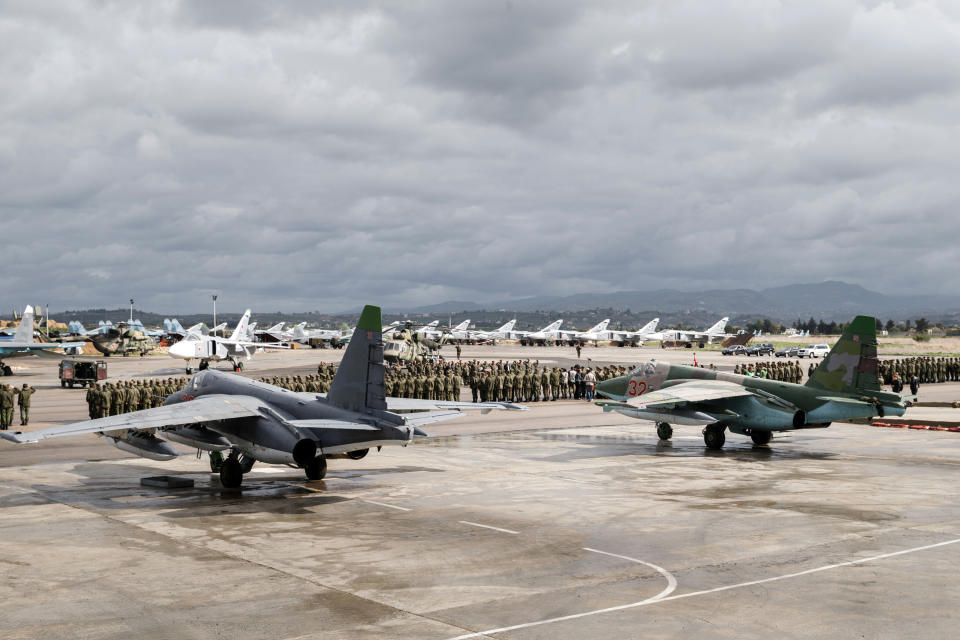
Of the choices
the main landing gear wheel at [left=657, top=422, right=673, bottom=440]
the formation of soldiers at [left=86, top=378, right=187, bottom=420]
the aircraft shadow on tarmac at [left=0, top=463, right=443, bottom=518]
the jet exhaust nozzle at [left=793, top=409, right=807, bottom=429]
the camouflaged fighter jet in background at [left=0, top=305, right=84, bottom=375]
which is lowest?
the aircraft shadow on tarmac at [left=0, top=463, right=443, bottom=518]

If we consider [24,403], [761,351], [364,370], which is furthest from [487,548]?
[761,351]

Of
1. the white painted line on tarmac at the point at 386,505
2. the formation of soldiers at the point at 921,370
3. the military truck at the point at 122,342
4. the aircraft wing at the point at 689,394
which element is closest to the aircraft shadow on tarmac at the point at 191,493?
the white painted line on tarmac at the point at 386,505

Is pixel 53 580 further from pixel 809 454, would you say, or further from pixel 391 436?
→ pixel 809 454

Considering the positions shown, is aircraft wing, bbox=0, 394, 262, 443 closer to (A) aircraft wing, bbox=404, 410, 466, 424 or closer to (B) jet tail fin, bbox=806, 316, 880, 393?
(A) aircraft wing, bbox=404, 410, 466, 424

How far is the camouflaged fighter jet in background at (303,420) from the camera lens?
1647 centimetres

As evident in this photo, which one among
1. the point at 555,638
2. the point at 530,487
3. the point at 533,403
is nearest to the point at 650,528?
the point at 530,487

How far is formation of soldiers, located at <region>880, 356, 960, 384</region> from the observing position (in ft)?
163

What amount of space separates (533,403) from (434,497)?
23227 millimetres

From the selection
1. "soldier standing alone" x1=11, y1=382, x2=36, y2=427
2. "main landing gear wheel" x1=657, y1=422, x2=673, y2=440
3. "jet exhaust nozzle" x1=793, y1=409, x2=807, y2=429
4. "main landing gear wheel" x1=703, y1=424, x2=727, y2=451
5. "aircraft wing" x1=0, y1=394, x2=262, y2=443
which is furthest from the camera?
"soldier standing alone" x1=11, y1=382, x2=36, y2=427

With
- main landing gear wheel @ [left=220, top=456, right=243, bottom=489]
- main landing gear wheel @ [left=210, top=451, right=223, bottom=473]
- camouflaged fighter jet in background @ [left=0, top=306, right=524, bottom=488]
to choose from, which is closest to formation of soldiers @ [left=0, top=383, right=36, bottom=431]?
camouflaged fighter jet in background @ [left=0, top=306, right=524, bottom=488]

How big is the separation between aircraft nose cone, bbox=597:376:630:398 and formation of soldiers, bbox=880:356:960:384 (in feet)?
88.3

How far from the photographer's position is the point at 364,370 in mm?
17125

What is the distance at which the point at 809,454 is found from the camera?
2367 cm

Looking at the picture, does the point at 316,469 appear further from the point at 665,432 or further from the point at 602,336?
the point at 602,336
